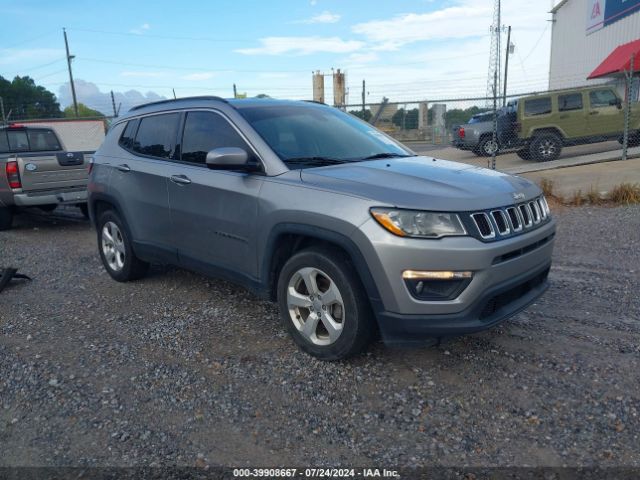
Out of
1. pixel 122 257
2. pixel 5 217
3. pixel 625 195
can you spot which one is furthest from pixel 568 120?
pixel 5 217

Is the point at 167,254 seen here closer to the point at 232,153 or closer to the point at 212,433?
the point at 232,153

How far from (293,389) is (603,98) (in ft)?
47.5

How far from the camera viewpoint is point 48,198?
8.28 meters

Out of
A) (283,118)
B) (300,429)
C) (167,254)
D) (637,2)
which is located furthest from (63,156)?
(637,2)

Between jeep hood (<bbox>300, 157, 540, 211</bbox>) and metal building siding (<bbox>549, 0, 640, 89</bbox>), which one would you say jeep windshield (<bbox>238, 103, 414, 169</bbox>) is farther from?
metal building siding (<bbox>549, 0, 640, 89</bbox>)

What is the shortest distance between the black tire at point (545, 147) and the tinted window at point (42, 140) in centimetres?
1184

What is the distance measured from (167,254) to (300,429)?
7.69 feet

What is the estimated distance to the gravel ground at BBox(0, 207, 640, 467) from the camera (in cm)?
264

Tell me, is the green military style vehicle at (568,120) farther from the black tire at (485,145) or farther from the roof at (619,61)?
the roof at (619,61)

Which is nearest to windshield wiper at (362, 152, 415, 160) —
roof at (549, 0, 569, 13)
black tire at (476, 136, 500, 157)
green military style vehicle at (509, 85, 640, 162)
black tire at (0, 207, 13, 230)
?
black tire at (0, 207, 13, 230)

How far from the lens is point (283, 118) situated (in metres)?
4.17

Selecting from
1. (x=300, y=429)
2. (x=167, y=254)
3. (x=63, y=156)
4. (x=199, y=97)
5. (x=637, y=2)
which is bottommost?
(x=300, y=429)

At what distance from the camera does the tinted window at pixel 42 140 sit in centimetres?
977

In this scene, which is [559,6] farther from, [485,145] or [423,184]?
[423,184]
